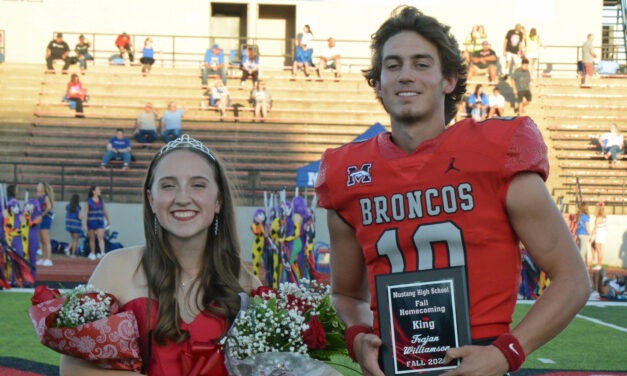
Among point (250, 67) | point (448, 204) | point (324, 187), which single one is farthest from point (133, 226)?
point (448, 204)

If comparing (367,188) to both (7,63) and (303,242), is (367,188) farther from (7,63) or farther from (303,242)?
(7,63)

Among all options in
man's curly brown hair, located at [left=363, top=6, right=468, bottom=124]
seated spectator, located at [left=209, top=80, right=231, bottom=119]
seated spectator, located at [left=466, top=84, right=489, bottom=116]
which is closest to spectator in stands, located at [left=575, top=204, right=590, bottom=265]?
seated spectator, located at [left=466, top=84, right=489, bottom=116]

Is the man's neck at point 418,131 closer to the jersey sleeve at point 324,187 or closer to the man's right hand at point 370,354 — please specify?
the jersey sleeve at point 324,187

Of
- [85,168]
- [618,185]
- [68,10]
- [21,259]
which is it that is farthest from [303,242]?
[68,10]

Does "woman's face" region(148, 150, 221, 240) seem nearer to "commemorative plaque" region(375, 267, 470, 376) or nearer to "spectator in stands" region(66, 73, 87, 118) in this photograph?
"commemorative plaque" region(375, 267, 470, 376)

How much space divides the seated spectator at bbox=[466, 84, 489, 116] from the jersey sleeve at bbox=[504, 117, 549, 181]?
54.5 ft

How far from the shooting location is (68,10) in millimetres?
23516

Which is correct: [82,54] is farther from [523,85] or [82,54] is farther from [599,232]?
[599,232]

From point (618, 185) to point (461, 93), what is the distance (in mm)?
16150

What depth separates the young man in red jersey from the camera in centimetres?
210

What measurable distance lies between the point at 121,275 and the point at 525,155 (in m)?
1.45

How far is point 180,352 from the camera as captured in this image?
267 centimetres

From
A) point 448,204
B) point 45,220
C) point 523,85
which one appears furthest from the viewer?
point 523,85

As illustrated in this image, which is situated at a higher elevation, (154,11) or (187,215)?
(154,11)
